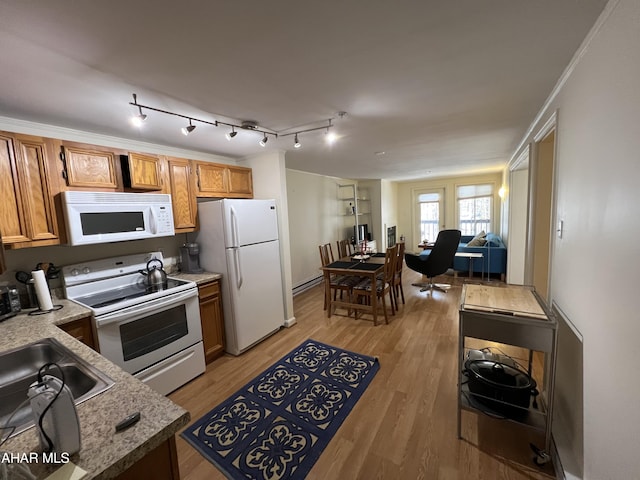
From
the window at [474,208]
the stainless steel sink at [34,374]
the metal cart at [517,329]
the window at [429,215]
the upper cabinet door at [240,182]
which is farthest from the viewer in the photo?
the window at [429,215]

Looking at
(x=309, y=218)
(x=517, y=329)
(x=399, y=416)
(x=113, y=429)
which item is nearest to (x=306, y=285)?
(x=309, y=218)

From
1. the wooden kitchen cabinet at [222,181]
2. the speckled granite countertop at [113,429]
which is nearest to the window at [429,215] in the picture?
the wooden kitchen cabinet at [222,181]

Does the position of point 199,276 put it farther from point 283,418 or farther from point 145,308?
point 283,418

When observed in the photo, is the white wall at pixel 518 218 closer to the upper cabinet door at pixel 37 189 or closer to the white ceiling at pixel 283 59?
the white ceiling at pixel 283 59

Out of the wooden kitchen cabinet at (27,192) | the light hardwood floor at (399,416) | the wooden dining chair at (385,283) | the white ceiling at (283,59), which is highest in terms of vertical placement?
the white ceiling at (283,59)

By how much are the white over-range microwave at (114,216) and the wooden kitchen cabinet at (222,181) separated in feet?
1.56

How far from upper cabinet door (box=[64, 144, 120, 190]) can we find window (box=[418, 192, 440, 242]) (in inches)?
297

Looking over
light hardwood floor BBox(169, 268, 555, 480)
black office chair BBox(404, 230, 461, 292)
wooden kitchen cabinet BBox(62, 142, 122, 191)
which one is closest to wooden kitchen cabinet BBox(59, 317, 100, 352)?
light hardwood floor BBox(169, 268, 555, 480)

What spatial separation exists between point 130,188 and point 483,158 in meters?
5.08

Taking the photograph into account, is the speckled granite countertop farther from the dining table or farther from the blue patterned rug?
the dining table

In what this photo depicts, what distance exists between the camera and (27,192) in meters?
1.84

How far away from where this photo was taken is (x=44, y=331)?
1570 millimetres

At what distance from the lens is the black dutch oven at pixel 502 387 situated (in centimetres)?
166

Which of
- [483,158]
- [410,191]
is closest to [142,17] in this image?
[483,158]
